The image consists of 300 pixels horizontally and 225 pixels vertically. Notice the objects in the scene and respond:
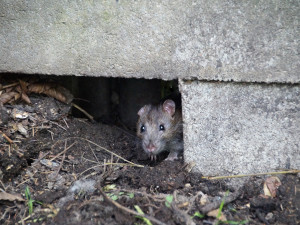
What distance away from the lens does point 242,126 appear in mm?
3678

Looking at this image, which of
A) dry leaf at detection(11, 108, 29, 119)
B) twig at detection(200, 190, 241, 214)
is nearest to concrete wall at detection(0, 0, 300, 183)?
twig at detection(200, 190, 241, 214)

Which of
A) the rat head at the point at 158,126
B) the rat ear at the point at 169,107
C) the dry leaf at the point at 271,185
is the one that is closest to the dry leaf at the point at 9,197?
the rat head at the point at 158,126

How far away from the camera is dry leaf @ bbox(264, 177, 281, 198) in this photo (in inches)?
143

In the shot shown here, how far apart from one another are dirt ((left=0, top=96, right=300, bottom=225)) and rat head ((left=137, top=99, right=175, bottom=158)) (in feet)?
0.81

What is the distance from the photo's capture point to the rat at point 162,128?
4.60 metres

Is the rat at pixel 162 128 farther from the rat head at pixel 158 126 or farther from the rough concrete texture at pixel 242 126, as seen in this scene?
the rough concrete texture at pixel 242 126

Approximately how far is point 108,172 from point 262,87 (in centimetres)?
176

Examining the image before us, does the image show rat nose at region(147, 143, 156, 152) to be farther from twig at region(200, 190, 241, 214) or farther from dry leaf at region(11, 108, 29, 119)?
dry leaf at region(11, 108, 29, 119)

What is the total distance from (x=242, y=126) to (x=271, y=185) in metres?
0.62

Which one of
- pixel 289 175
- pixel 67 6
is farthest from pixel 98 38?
pixel 289 175

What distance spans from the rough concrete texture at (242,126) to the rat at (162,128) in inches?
31.1

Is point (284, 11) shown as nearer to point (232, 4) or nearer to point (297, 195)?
point (232, 4)

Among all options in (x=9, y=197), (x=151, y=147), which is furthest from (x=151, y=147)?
(x=9, y=197)

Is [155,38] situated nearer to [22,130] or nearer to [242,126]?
[242,126]
